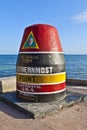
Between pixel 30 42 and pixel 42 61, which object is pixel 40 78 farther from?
pixel 30 42

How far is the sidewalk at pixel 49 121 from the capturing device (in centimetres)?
395

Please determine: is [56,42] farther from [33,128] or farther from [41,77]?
[33,128]

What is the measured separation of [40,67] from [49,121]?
1.40 metres

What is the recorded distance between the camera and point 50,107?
4703 mm

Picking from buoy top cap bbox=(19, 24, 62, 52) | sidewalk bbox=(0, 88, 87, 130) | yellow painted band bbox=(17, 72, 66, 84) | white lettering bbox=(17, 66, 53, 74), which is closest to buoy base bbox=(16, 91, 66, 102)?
yellow painted band bbox=(17, 72, 66, 84)

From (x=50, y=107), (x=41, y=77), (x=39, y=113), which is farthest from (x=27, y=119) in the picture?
(x=41, y=77)

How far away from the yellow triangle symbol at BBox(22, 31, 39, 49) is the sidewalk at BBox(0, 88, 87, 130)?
1.58m

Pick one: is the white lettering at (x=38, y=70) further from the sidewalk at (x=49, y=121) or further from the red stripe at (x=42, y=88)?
the sidewalk at (x=49, y=121)

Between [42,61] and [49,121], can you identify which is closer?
[49,121]

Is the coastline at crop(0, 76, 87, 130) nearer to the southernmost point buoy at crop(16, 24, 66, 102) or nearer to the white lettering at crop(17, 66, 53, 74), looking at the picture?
the southernmost point buoy at crop(16, 24, 66, 102)

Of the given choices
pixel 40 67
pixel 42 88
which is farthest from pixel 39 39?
pixel 42 88

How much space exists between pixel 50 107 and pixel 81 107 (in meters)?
0.85

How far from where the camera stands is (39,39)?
5.21 metres

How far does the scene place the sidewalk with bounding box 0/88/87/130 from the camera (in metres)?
3.95
